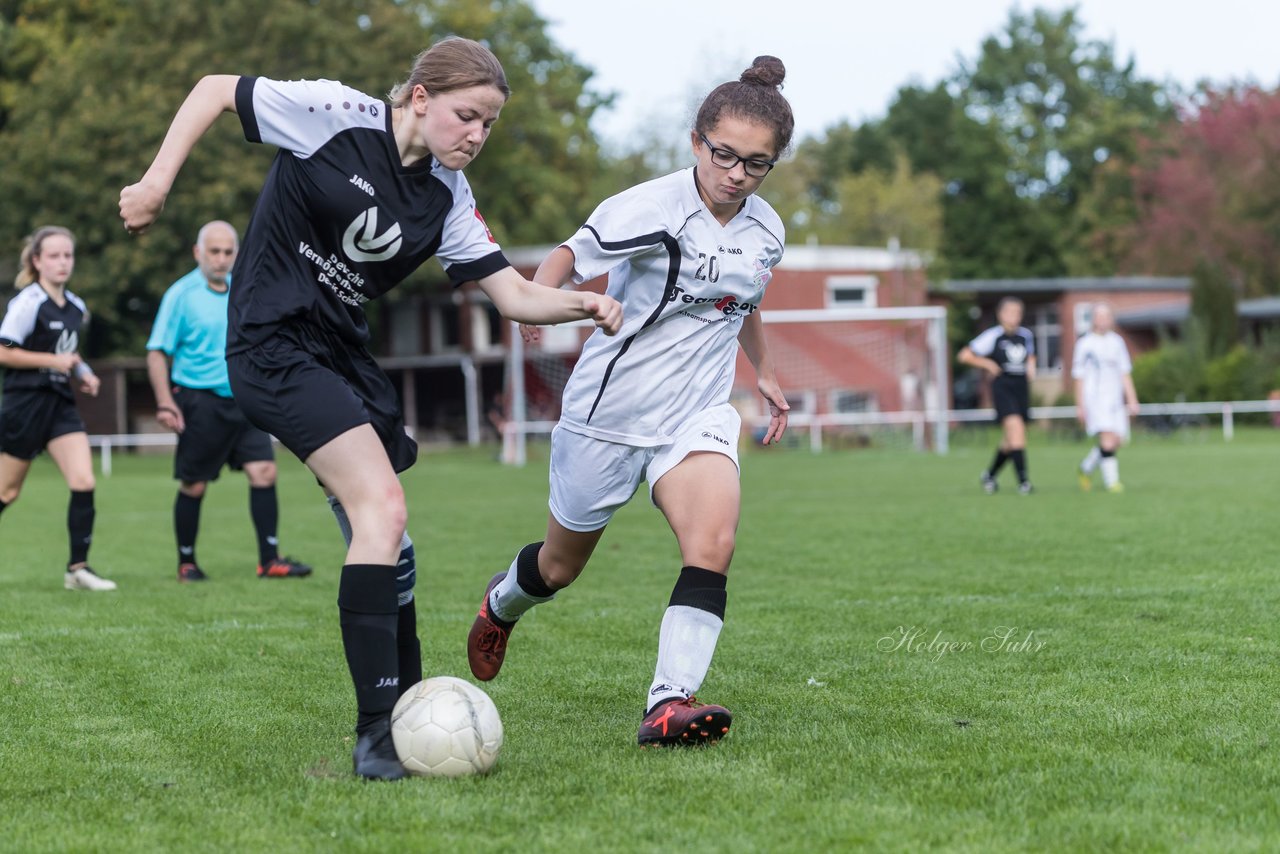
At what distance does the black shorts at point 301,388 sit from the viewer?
13.6ft

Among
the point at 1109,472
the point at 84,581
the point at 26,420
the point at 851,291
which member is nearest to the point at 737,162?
the point at 26,420

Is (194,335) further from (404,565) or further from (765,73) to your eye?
(765,73)

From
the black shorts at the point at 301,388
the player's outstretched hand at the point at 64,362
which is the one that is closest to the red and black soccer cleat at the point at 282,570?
the player's outstretched hand at the point at 64,362

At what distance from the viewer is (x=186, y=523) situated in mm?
9508

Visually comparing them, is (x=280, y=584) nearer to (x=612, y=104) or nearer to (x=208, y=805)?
(x=208, y=805)

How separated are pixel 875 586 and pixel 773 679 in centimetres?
293

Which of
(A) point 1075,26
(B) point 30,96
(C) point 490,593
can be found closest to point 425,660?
(C) point 490,593

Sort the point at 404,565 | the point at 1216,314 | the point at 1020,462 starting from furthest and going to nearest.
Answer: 1. the point at 1216,314
2. the point at 1020,462
3. the point at 404,565

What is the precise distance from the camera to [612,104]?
55.9m

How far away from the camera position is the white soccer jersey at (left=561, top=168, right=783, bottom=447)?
466cm

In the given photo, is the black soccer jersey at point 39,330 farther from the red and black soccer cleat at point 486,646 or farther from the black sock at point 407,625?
the black sock at point 407,625

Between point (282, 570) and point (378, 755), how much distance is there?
18.8ft

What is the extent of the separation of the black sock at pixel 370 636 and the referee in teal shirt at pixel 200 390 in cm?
538

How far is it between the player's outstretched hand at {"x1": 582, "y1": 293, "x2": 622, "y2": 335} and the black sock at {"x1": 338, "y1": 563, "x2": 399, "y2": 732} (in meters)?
0.90
